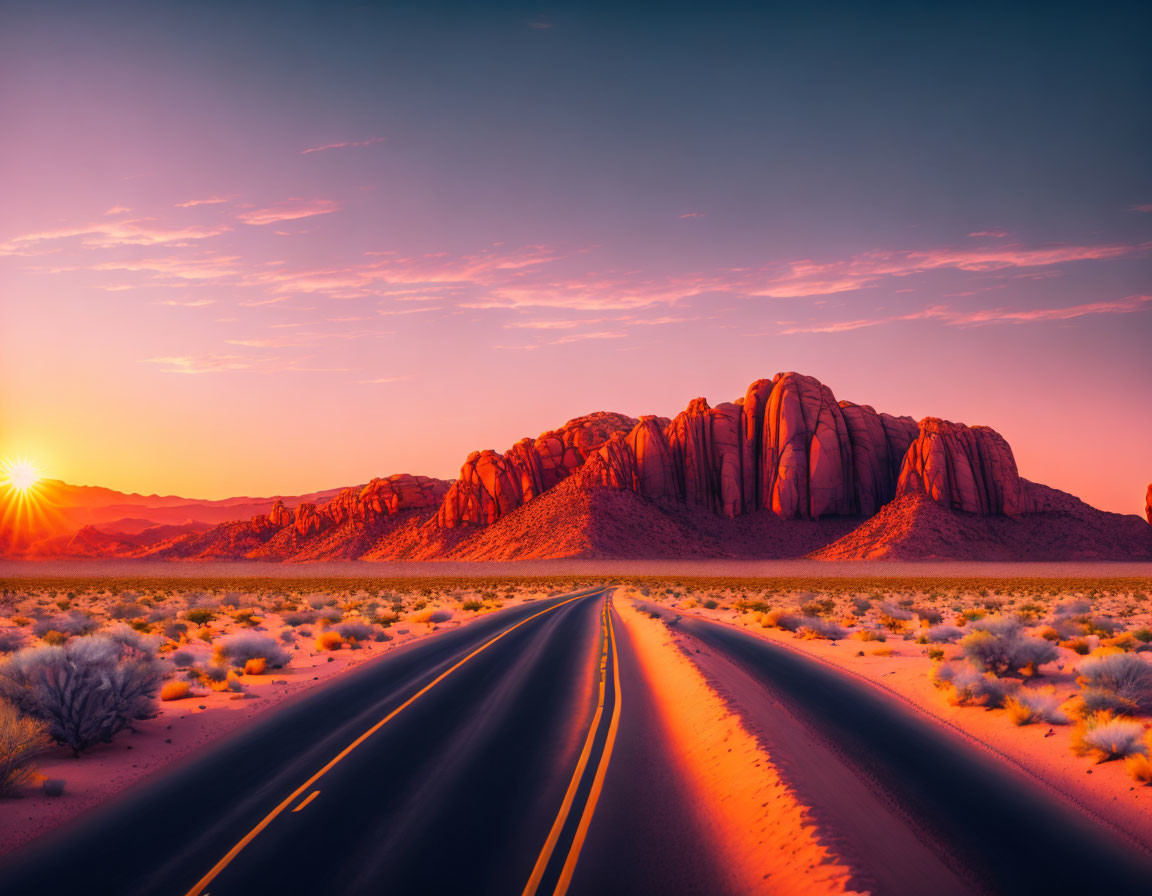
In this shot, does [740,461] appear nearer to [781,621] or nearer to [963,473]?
[963,473]

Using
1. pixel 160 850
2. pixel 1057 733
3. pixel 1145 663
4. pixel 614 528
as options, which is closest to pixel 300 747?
pixel 160 850

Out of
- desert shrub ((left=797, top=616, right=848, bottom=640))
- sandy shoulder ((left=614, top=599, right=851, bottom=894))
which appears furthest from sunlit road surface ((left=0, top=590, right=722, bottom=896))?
desert shrub ((left=797, top=616, right=848, bottom=640))

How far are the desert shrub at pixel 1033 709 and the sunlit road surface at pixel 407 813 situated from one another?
6505mm

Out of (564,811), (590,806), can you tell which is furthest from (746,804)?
(564,811)

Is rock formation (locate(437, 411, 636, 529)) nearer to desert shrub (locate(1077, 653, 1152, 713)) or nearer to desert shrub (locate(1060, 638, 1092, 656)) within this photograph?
desert shrub (locate(1060, 638, 1092, 656))

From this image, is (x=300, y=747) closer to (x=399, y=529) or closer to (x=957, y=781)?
(x=957, y=781)

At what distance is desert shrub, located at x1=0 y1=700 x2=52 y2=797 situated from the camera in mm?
9359

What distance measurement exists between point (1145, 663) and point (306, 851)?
14.8 m

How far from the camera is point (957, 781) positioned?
31.1ft

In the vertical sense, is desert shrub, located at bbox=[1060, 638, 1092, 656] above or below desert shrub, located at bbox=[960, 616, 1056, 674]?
below

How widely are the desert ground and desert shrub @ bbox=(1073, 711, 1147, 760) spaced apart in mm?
48

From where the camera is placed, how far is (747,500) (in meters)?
115

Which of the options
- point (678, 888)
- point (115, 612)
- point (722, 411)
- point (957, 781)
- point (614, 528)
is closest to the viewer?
point (678, 888)

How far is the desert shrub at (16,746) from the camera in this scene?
30.7 ft
